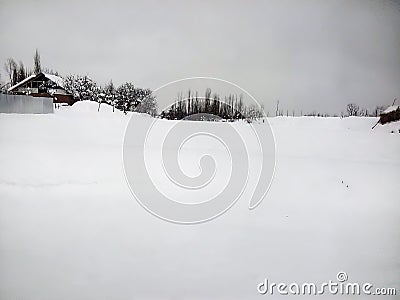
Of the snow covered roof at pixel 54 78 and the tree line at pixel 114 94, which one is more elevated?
the snow covered roof at pixel 54 78

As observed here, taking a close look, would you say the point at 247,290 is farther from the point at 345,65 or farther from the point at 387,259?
the point at 345,65

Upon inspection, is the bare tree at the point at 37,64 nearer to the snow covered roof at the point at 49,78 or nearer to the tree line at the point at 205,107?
Answer: the snow covered roof at the point at 49,78

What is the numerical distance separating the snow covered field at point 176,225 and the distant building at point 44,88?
3.9 inches

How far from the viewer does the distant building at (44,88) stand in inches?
97.2

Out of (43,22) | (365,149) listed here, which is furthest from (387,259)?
(43,22)

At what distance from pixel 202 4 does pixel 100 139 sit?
3.10ft

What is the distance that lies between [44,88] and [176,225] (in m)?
1.04

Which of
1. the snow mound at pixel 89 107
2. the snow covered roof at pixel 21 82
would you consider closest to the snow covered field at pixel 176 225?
the snow mound at pixel 89 107

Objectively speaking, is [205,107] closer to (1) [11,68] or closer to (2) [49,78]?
(2) [49,78]

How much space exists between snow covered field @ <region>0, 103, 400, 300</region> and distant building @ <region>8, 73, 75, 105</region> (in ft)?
0.32

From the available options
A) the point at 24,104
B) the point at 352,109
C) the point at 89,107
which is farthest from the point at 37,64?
the point at 352,109

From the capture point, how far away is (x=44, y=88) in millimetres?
2492

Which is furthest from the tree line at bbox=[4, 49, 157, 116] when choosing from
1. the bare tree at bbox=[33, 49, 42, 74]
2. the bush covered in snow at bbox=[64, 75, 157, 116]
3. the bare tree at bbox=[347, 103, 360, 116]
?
the bare tree at bbox=[347, 103, 360, 116]

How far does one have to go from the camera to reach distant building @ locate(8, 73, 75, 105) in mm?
2469
